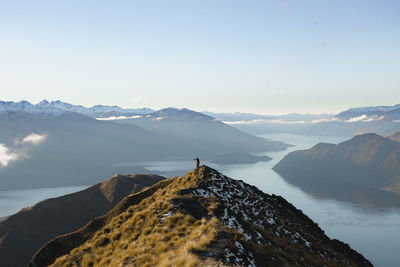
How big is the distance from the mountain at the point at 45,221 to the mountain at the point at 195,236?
137881 mm

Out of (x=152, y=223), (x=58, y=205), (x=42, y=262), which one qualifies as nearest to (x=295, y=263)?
(x=152, y=223)

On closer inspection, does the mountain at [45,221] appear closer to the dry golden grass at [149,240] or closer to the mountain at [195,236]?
the mountain at [195,236]

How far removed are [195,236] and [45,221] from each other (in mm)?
182315

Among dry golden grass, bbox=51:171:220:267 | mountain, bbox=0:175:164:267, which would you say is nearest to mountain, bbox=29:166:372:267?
dry golden grass, bbox=51:171:220:267

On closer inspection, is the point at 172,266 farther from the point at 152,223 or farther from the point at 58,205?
the point at 58,205

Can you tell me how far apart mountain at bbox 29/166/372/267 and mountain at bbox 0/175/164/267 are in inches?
5428

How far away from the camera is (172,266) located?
17.5m

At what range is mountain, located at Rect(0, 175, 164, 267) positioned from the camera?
146000 mm

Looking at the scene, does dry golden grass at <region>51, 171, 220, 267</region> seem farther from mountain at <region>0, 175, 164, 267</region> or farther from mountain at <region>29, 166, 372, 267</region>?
mountain at <region>0, 175, 164, 267</region>

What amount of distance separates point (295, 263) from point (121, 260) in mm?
12734

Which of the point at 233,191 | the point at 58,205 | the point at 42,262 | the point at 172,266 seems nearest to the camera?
the point at 172,266

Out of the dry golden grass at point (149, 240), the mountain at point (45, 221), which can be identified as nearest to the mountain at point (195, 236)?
the dry golden grass at point (149, 240)

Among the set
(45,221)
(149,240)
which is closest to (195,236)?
(149,240)

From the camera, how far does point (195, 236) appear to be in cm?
2144
